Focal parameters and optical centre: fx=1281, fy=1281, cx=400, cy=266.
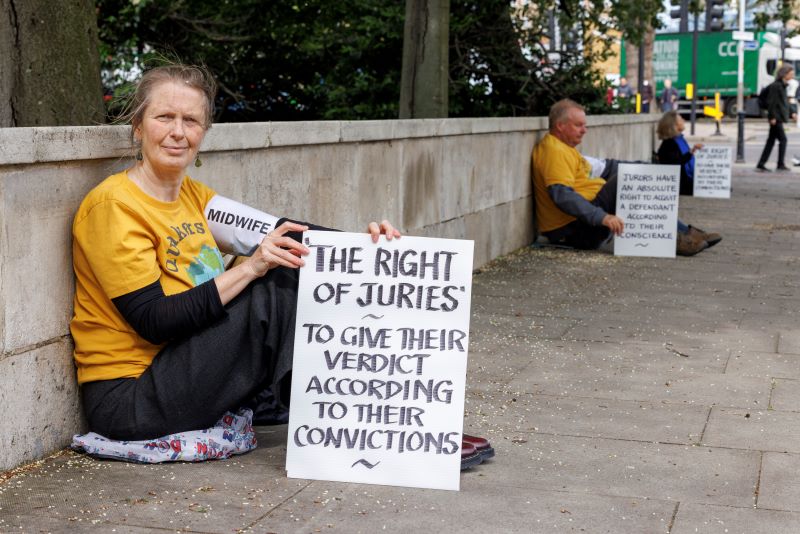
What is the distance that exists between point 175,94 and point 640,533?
219cm

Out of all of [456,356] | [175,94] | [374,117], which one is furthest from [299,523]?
[374,117]

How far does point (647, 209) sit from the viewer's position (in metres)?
11.1

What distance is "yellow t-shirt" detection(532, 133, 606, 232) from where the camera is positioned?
11.4m

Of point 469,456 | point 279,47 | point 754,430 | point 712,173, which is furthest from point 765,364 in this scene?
point 712,173

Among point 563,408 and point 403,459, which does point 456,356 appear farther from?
point 563,408

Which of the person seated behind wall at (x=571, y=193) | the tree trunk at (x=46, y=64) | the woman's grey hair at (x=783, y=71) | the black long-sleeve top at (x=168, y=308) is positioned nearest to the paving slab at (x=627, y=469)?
the black long-sleeve top at (x=168, y=308)

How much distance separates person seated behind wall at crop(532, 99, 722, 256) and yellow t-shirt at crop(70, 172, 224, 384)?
262 inches

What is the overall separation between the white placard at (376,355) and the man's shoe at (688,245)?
7.20m

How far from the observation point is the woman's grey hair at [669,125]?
14570mm

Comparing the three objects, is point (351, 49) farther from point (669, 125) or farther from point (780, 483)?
point (780, 483)

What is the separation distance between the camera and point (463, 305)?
4371mm

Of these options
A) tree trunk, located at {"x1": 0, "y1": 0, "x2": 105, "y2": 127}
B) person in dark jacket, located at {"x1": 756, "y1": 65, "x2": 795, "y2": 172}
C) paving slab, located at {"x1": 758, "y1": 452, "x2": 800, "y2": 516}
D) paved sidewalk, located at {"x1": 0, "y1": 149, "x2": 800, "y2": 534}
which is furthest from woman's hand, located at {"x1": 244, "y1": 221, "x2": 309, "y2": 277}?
person in dark jacket, located at {"x1": 756, "y1": 65, "x2": 795, "y2": 172}

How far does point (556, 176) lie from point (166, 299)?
7.46 metres

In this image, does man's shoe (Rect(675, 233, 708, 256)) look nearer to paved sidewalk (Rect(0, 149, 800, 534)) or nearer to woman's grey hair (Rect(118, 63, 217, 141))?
paved sidewalk (Rect(0, 149, 800, 534))
